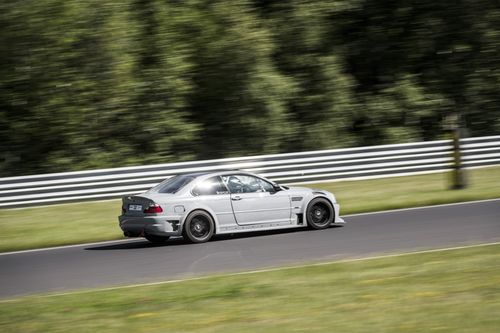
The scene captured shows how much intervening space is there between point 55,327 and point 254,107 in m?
20.2

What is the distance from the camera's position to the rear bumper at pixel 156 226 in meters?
13.8

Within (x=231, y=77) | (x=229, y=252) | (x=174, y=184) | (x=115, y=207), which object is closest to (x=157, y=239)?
(x=174, y=184)

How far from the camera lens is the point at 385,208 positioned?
58.6ft

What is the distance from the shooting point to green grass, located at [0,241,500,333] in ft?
25.1

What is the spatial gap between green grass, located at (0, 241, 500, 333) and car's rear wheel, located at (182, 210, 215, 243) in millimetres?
3758

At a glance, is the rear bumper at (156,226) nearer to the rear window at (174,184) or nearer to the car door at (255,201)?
the rear window at (174,184)

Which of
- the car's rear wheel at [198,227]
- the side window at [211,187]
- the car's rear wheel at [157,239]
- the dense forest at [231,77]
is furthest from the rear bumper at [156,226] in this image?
the dense forest at [231,77]

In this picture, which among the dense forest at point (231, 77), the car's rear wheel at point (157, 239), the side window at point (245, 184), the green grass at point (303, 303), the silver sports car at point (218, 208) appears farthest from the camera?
the dense forest at point (231, 77)

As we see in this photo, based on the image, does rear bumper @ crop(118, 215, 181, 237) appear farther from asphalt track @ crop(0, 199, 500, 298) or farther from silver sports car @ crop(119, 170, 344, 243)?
asphalt track @ crop(0, 199, 500, 298)

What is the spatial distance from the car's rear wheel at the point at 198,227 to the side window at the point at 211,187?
15.0 inches

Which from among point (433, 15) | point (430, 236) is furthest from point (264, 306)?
point (433, 15)

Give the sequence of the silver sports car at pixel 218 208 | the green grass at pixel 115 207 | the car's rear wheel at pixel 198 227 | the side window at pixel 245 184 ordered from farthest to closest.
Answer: the green grass at pixel 115 207
the side window at pixel 245 184
the car's rear wheel at pixel 198 227
the silver sports car at pixel 218 208

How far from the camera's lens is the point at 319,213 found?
49.4 feet

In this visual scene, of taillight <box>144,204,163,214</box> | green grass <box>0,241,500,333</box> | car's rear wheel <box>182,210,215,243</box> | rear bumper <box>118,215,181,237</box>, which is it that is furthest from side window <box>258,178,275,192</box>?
green grass <box>0,241,500,333</box>
